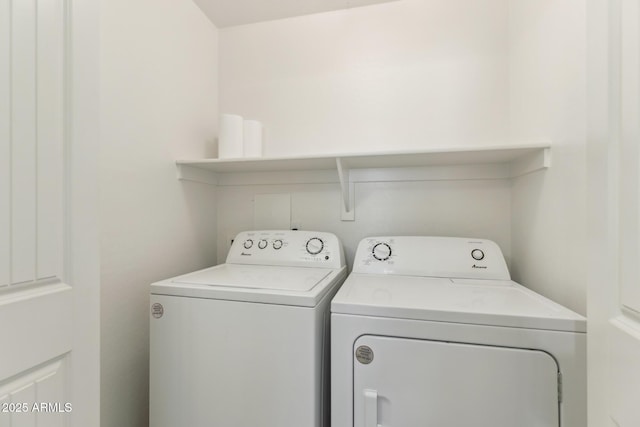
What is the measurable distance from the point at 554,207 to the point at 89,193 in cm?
153

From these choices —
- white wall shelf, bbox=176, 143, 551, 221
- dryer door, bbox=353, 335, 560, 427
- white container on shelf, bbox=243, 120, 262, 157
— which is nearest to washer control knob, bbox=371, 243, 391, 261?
white wall shelf, bbox=176, 143, 551, 221

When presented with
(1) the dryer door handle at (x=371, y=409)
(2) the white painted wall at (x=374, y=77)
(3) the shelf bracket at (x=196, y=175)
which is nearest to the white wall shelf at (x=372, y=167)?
(3) the shelf bracket at (x=196, y=175)

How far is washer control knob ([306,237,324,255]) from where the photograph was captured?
1439 millimetres

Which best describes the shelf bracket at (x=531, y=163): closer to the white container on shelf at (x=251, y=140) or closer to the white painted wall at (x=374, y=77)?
the white painted wall at (x=374, y=77)

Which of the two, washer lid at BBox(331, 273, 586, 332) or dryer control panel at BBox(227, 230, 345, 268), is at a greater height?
dryer control panel at BBox(227, 230, 345, 268)

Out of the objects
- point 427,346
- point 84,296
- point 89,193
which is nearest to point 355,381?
point 427,346

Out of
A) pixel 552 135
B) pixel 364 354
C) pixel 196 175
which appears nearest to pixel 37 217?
pixel 364 354

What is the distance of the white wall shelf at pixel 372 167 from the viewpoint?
122 cm

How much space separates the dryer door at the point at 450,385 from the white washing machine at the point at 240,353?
173 mm

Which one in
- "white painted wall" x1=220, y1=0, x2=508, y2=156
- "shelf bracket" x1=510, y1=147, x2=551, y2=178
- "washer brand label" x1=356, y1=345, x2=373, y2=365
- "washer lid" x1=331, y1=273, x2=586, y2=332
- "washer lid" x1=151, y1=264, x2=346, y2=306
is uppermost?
"white painted wall" x1=220, y1=0, x2=508, y2=156

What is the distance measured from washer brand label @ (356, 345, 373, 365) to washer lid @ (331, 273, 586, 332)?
10 centimetres

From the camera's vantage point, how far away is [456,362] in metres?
0.79

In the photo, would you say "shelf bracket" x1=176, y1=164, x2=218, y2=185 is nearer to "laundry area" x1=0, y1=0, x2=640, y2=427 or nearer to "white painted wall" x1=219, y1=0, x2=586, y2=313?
"laundry area" x1=0, y1=0, x2=640, y2=427

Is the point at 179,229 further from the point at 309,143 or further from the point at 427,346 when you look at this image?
the point at 427,346
